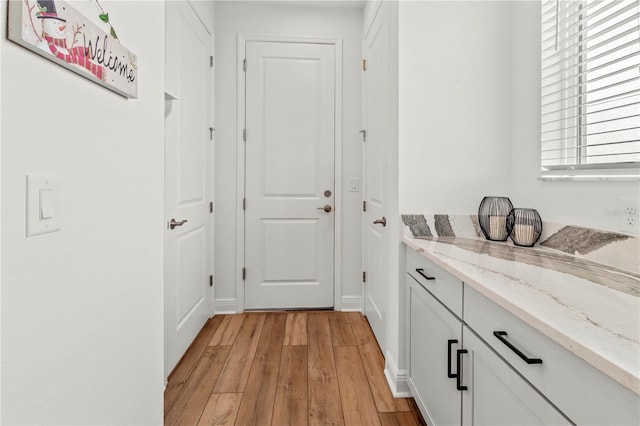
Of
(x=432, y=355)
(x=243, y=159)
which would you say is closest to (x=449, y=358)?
(x=432, y=355)

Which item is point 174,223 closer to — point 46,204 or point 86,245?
point 86,245

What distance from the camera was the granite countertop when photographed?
2.02ft

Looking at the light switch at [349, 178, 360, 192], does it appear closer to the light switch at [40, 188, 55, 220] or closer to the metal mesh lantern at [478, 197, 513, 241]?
the metal mesh lantern at [478, 197, 513, 241]

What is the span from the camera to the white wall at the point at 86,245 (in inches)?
25.9

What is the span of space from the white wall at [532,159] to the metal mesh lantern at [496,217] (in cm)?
14

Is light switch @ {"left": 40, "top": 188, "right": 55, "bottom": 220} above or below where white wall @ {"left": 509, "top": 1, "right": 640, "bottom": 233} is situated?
below

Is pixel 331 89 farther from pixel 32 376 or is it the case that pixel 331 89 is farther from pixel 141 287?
pixel 32 376

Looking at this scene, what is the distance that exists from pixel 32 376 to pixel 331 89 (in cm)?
277

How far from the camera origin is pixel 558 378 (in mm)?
729

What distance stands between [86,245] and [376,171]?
1929mm

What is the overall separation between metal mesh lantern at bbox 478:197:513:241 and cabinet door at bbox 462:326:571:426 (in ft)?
2.29

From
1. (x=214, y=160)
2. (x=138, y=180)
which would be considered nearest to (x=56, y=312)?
(x=138, y=180)

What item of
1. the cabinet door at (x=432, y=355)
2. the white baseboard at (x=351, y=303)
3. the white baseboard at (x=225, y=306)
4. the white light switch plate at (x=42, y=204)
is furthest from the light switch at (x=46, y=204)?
the white baseboard at (x=351, y=303)

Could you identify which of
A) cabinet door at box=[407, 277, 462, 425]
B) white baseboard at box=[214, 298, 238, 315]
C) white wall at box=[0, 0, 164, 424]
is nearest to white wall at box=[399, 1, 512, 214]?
cabinet door at box=[407, 277, 462, 425]
